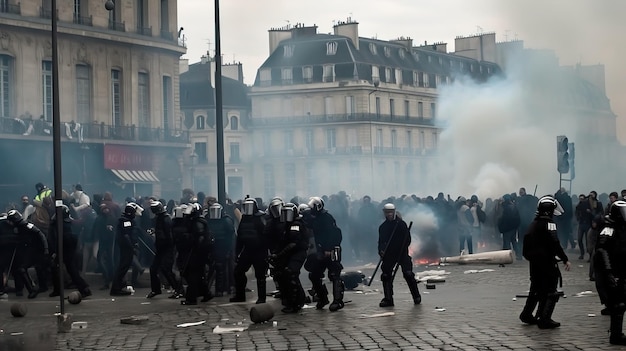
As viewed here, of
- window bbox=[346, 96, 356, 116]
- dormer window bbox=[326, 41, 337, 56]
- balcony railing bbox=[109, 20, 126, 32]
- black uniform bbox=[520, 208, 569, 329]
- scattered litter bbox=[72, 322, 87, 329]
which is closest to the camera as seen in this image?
black uniform bbox=[520, 208, 569, 329]

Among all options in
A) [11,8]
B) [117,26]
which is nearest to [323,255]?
[11,8]

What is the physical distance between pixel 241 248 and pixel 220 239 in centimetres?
176

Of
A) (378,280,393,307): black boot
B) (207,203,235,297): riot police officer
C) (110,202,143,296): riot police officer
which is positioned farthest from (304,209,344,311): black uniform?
(110,202,143,296): riot police officer

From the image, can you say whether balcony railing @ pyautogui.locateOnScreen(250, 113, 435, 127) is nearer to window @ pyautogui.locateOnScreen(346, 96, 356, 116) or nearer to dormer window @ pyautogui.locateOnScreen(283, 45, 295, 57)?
window @ pyautogui.locateOnScreen(346, 96, 356, 116)

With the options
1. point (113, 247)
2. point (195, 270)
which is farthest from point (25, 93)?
point (195, 270)

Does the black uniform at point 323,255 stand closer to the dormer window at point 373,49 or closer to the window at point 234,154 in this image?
the window at point 234,154

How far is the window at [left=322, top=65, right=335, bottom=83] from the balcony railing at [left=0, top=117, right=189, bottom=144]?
3628 cm

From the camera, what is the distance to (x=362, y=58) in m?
91.0

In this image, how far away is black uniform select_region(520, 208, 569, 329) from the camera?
14.5 metres

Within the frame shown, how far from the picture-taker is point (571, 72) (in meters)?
62.1

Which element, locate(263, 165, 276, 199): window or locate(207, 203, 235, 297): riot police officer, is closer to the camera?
locate(207, 203, 235, 297): riot police officer

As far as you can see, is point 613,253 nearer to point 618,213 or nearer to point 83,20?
point 618,213

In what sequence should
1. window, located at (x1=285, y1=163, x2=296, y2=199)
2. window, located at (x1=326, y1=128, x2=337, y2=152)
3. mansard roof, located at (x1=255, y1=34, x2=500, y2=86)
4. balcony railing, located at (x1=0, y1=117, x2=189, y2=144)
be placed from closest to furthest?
1. balcony railing, located at (x1=0, y1=117, x2=189, y2=144)
2. window, located at (x1=285, y1=163, x2=296, y2=199)
3. window, located at (x1=326, y1=128, x2=337, y2=152)
4. mansard roof, located at (x1=255, y1=34, x2=500, y2=86)

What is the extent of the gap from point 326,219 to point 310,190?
69237 millimetres
